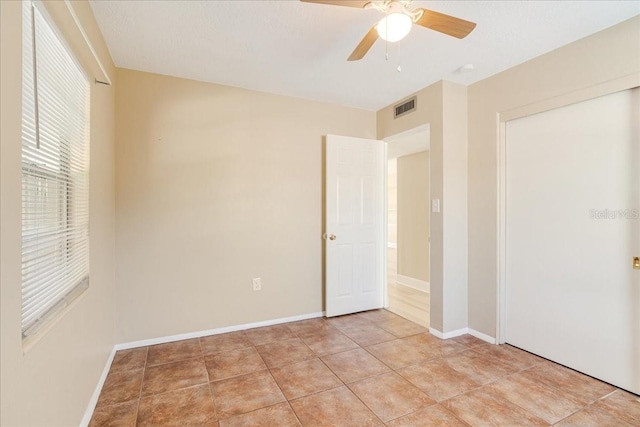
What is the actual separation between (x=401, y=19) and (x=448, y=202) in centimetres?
188

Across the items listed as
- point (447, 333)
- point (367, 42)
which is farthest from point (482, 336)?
point (367, 42)

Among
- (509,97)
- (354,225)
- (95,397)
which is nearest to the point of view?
(95,397)

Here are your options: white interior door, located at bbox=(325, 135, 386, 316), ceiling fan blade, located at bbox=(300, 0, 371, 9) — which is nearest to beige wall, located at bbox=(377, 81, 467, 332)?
white interior door, located at bbox=(325, 135, 386, 316)

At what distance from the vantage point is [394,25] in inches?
60.3

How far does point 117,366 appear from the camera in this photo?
240 centimetres

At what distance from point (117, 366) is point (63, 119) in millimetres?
1923

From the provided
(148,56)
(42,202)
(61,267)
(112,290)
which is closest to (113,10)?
(148,56)

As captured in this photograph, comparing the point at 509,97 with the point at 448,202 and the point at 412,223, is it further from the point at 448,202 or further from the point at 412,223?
the point at 412,223

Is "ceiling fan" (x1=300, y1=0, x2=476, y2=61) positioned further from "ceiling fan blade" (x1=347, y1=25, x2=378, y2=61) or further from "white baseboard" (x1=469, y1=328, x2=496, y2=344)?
"white baseboard" (x1=469, y1=328, x2=496, y2=344)

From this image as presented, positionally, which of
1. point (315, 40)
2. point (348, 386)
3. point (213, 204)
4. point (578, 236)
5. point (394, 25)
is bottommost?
point (348, 386)

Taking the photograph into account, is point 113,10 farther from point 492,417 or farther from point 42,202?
point 492,417

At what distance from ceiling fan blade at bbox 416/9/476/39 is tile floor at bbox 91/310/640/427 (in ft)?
7.32

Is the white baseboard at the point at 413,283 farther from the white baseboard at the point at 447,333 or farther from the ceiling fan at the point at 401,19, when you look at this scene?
the ceiling fan at the point at 401,19

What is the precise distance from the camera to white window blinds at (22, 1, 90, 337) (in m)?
1.20
